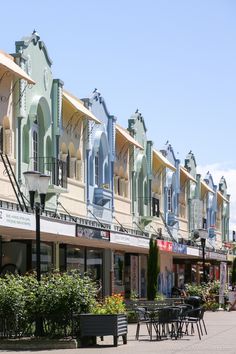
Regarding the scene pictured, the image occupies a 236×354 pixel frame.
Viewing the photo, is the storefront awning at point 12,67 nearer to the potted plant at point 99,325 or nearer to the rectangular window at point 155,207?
the potted plant at point 99,325

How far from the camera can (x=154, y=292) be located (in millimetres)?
36375

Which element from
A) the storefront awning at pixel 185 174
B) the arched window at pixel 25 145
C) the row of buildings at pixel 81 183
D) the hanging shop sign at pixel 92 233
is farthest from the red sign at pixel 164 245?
the storefront awning at pixel 185 174

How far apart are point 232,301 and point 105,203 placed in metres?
9.54

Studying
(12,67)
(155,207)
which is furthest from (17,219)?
(155,207)

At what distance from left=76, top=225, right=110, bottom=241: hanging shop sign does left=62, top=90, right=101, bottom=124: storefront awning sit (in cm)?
505

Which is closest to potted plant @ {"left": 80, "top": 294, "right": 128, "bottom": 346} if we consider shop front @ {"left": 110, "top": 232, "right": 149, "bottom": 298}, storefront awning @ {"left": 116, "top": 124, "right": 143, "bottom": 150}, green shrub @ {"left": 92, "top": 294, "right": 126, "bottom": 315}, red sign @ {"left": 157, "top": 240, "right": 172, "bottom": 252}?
green shrub @ {"left": 92, "top": 294, "right": 126, "bottom": 315}

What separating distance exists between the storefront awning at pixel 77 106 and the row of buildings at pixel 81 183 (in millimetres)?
40

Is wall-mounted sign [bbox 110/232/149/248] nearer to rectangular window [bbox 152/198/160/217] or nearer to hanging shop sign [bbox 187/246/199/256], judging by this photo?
rectangular window [bbox 152/198/160/217]

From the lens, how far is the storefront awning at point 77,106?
34866mm

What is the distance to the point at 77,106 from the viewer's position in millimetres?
35188

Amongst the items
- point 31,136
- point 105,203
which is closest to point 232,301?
point 105,203

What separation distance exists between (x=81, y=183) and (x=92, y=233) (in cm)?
524

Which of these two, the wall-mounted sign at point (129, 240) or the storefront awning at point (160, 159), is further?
the storefront awning at point (160, 159)

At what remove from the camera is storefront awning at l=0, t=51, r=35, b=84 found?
2795 centimetres
